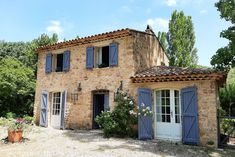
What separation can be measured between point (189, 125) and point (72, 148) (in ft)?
16.0

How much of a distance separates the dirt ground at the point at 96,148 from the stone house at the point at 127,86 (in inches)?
43.4

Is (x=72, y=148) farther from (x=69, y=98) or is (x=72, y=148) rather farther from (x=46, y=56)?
(x=46, y=56)

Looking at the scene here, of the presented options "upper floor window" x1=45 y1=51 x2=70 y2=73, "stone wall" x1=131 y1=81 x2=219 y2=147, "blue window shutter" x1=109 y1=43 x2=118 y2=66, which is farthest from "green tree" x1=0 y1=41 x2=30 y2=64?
"stone wall" x1=131 y1=81 x2=219 y2=147

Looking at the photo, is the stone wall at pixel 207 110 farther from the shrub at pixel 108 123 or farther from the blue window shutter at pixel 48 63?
the blue window shutter at pixel 48 63

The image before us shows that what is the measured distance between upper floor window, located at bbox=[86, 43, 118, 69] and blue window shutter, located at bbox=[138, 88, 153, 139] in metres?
2.52

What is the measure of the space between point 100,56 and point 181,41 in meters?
11.2

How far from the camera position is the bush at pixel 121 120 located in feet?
35.1

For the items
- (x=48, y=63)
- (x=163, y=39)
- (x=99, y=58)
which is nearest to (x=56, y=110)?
(x=48, y=63)

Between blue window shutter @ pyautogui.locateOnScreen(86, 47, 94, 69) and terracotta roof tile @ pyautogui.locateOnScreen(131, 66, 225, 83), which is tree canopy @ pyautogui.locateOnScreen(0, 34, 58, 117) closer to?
blue window shutter @ pyautogui.locateOnScreen(86, 47, 94, 69)

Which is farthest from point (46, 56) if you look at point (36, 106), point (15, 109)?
point (15, 109)

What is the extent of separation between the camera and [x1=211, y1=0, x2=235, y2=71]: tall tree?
807 centimetres

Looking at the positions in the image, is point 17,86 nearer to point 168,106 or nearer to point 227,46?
point 168,106

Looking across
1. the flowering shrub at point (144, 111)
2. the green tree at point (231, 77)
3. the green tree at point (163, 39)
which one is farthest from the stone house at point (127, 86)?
the green tree at point (163, 39)

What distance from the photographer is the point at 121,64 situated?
39.3 ft
